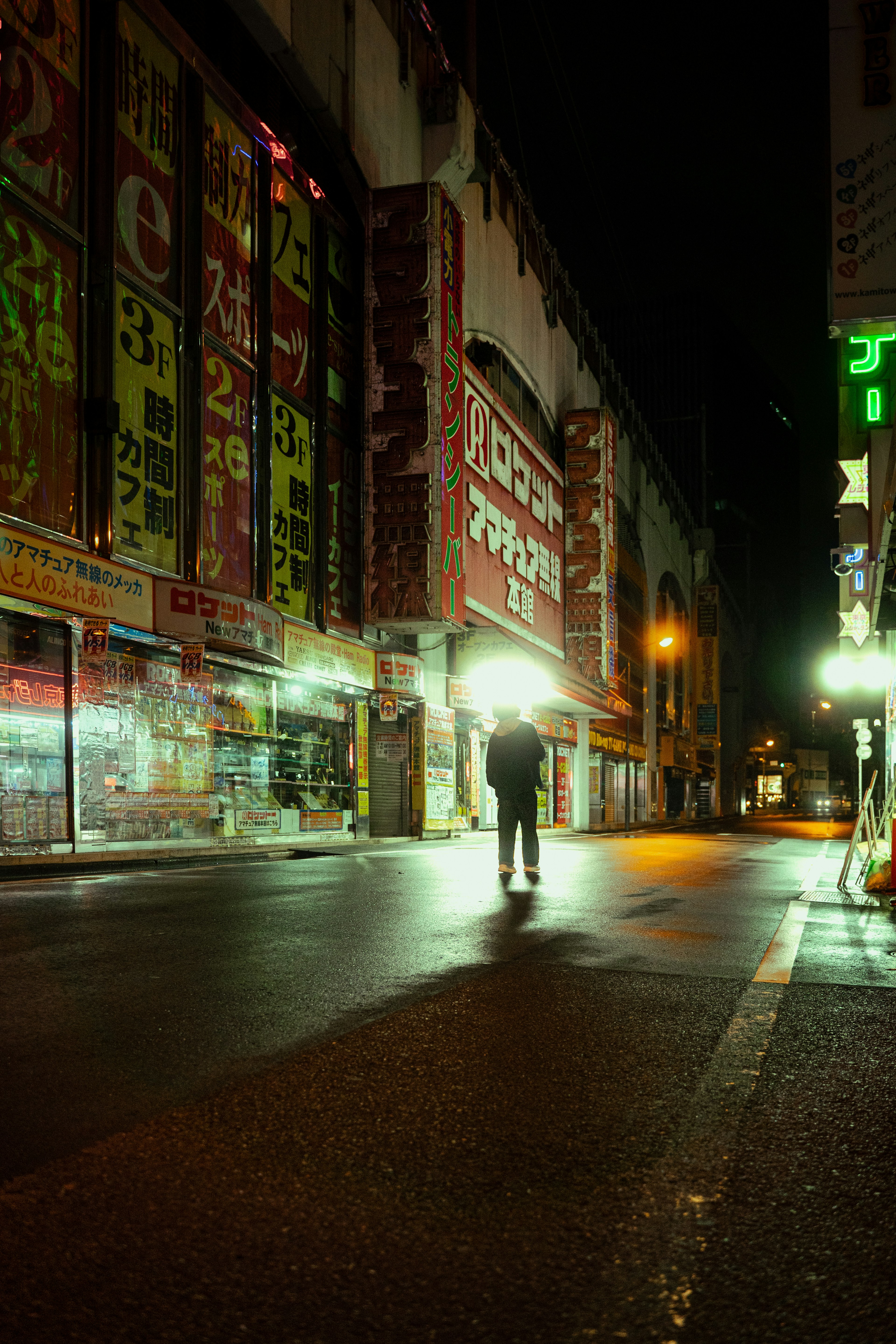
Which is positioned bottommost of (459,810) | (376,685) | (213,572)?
(459,810)

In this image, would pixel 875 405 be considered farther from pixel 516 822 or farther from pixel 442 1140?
pixel 442 1140

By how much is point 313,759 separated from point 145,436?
7674mm

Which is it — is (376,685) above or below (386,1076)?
above

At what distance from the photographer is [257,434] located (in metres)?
19.4

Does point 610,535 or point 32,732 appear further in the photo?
point 610,535

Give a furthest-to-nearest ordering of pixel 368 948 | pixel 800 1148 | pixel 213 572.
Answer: pixel 213 572 → pixel 368 948 → pixel 800 1148

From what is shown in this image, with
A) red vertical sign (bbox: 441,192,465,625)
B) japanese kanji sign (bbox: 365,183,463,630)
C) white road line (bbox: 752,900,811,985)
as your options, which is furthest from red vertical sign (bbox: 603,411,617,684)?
white road line (bbox: 752,900,811,985)

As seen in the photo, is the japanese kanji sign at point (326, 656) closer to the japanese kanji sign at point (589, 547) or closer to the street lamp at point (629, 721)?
the japanese kanji sign at point (589, 547)

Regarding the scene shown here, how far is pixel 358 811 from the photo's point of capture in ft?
75.8

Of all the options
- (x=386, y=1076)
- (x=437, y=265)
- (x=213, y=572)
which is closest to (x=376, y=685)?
(x=213, y=572)

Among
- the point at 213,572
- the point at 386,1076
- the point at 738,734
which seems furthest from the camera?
the point at 738,734

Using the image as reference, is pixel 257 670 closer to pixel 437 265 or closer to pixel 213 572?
pixel 213 572

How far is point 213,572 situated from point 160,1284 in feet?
53.4

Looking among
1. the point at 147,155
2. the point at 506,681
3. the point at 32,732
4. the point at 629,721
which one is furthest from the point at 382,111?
the point at 629,721
